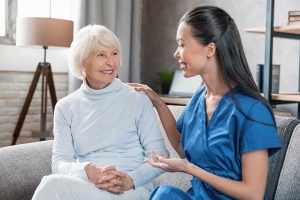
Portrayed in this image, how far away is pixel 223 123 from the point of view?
1411 mm

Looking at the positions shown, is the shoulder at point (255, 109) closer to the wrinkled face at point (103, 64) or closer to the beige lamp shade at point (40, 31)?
the wrinkled face at point (103, 64)

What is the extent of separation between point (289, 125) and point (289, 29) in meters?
1.35

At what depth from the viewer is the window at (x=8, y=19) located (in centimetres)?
352

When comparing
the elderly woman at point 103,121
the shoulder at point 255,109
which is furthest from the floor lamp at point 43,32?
the shoulder at point 255,109

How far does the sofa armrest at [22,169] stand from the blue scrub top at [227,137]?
64cm

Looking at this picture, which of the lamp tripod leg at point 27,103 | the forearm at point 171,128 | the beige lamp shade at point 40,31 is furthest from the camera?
the lamp tripod leg at point 27,103

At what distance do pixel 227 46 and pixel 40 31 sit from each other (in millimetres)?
1923

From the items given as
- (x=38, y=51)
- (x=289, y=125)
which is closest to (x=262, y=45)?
(x=38, y=51)

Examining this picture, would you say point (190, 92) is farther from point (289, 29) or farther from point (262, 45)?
point (289, 29)

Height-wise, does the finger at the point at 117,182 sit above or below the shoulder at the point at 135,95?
below

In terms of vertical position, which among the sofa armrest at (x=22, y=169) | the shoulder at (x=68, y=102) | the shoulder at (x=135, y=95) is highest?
the shoulder at (x=135, y=95)

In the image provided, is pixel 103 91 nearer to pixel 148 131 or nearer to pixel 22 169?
pixel 148 131

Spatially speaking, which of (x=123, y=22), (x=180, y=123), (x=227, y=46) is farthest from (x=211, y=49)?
(x=123, y=22)

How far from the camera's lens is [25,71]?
11.7ft
